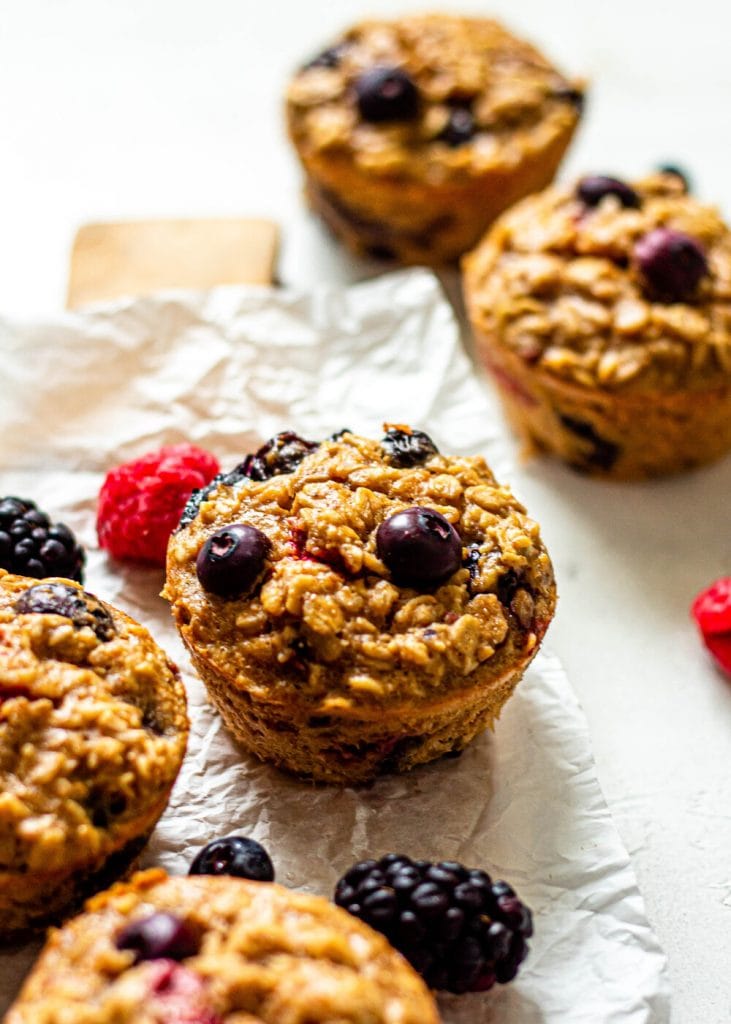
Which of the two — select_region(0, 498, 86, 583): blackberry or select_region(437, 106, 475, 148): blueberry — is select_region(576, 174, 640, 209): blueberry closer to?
select_region(437, 106, 475, 148): blueberry

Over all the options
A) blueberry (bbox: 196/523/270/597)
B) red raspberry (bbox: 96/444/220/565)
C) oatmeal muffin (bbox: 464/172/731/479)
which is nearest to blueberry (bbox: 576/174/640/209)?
oatmeal muffin (bbox: 464/172/731/479)

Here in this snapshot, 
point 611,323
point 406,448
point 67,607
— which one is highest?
point 611,323

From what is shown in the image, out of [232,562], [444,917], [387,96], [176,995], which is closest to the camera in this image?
[176,995]

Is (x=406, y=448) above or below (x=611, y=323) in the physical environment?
below

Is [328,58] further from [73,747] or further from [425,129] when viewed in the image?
[73,747]

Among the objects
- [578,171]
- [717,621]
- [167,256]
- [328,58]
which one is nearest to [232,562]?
[717,621]

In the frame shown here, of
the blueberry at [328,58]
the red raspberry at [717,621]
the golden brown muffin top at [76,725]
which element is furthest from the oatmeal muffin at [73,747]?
the blueberry at [328,58]

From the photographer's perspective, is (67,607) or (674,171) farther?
(674,171)
